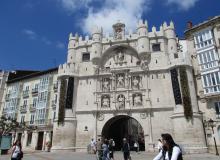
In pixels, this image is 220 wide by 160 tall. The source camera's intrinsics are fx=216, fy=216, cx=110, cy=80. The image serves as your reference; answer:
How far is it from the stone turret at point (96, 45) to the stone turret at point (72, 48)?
3620mm

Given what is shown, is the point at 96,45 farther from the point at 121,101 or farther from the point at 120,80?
the point at 121,101

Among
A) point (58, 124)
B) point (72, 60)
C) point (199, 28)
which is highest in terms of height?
point (199, 28)

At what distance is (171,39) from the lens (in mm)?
34719

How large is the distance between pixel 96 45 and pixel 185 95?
1676cm

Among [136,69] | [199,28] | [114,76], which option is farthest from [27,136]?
[199,28]

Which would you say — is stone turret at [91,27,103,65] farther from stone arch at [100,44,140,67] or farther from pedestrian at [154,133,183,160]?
pedestrian at [154,133,183,160]

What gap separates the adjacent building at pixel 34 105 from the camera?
42.7 meters

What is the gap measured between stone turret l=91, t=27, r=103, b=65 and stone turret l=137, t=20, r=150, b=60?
263 inches

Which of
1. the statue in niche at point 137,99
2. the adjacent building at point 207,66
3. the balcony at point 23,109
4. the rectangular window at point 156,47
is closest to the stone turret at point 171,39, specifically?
the rectangular window at point 156,47

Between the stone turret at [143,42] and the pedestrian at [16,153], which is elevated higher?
the stone turret at [143,42]

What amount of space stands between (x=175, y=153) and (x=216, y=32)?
31.9 meters

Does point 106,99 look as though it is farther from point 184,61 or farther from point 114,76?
point 184,61

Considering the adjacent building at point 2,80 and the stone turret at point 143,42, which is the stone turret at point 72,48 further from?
the adjacent building at point 2,80

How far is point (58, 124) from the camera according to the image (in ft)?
109
